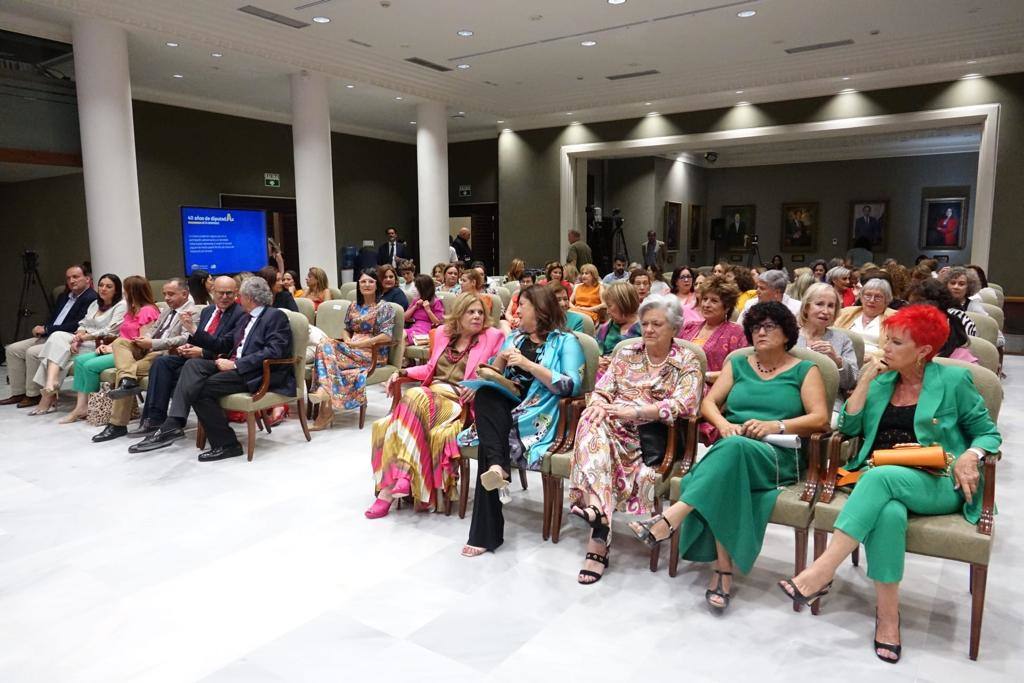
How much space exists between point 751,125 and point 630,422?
33.7 feet

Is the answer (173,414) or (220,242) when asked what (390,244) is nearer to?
(220,242)

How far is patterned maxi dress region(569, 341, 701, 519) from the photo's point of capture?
3.17m

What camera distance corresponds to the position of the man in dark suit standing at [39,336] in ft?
21.8

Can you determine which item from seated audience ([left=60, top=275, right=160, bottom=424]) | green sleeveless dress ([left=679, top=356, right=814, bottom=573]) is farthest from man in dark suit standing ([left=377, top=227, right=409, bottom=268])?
green sleeveless dress ([left=679, top=356, right=814, bottom=573])

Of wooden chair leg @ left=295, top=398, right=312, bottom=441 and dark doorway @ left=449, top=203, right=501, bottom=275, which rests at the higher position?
dark doorway @ left=449, top=203, right=501, bottom=275

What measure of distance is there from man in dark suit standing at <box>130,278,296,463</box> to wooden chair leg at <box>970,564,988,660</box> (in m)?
4.41

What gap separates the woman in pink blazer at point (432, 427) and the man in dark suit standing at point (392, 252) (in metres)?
9.79

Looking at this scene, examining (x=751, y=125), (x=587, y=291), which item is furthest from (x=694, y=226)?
(x=587, y=291)

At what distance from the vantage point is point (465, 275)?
7172mm

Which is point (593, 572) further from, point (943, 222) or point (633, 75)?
point (943, 222)

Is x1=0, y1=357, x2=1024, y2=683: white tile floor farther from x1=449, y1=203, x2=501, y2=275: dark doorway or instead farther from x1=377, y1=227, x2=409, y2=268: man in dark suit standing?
x1=449, y1=203, x2=501, y2=275: dark doorway

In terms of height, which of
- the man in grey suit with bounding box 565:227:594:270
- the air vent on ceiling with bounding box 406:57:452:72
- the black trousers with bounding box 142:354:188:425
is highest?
the air vent on ceiling with bounding box 406:57:452:72

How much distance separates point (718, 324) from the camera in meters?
4.27

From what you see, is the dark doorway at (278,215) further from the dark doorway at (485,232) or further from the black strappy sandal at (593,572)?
the black strappy sandal at (593,572)
